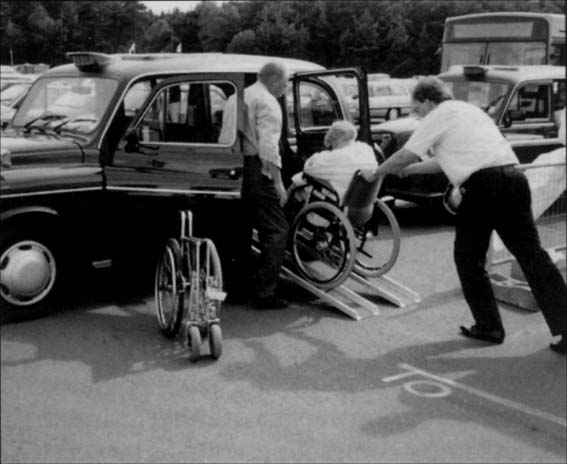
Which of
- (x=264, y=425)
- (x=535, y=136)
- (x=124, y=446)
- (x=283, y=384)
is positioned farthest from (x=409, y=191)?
(x=124, y=446)

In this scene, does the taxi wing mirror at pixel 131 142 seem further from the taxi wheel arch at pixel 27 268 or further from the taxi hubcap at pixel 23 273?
the taxi hubcap at pixel 23 273

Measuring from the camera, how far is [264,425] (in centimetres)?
394

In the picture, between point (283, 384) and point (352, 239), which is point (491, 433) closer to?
point (283, 384)

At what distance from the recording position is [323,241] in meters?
6.24

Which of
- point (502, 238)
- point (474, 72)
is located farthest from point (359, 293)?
point (474, 72)

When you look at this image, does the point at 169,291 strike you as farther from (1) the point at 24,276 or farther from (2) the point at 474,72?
(2) the point at 474,72

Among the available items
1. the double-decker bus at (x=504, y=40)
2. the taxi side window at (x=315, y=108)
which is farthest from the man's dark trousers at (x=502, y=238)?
the double-decker bus at (x=504, y=40)

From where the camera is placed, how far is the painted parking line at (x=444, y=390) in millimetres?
4191

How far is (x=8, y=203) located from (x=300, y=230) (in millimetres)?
2369

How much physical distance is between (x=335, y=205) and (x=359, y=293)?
849mm

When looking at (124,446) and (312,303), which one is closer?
(124,446)

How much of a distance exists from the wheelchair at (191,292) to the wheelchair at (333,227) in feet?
3.78

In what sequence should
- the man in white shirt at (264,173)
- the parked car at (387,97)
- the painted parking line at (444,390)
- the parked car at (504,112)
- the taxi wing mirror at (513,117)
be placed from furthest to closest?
1. the parked car at (387,97)
2. the taxi wing mirror at (513,117)
3. the parked car at (504,112)
4. the man in white shirt at (264,173)
5. the painted parking line at (444,390)

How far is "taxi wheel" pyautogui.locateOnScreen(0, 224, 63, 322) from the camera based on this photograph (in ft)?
17.0
